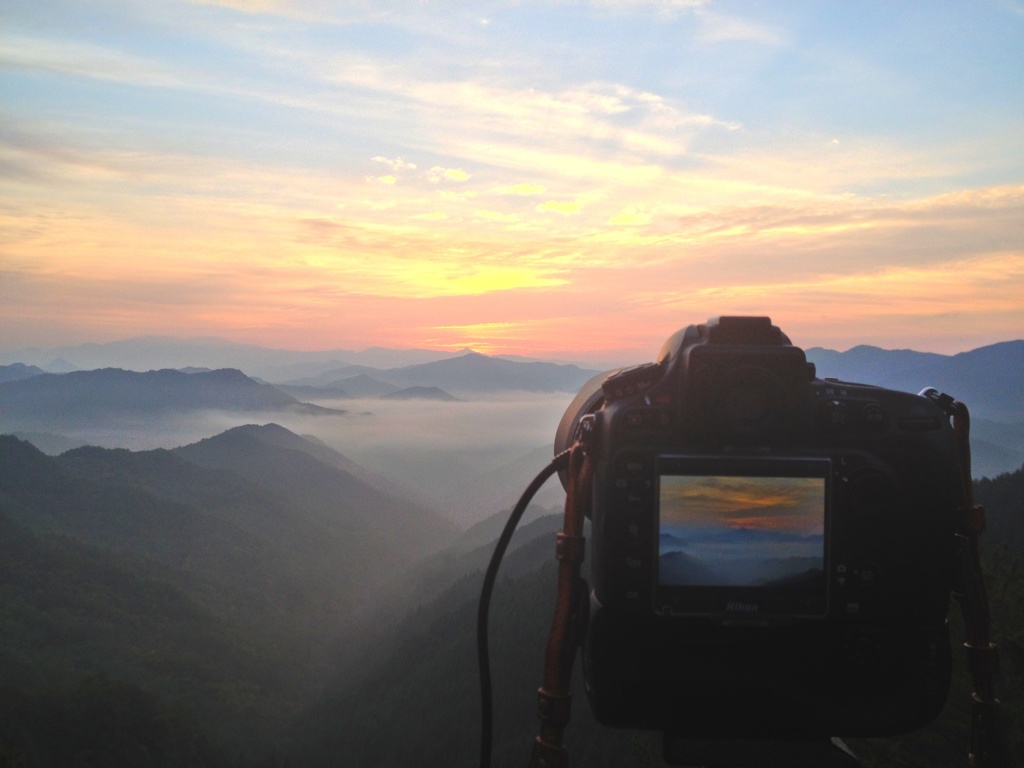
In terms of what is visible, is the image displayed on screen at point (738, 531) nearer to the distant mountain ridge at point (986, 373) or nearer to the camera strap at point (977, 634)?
the camera strap at point (977, 634)

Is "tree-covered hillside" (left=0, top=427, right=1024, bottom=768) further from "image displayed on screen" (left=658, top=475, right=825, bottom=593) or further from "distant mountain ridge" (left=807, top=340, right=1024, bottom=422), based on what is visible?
"distant mountain ridge" (left=807, top=340, right=1024, bottom=422)

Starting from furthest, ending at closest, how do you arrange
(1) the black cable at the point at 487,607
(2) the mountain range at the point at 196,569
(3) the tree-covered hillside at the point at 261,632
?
(2) the mountain range at the point at 196,569
(3) the tree-covered hillside at the point at 261,632
(1) the black cable at the point at 487,607

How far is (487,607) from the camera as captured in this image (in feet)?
6.06

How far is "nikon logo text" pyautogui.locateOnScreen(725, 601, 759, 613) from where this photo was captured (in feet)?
5.86

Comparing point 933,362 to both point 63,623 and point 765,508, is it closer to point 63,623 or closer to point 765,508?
point 63,623

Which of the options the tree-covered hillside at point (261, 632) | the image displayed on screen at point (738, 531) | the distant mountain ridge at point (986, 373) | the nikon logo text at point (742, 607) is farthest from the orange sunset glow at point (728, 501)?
the distant mountain ridge at point (986, 373)

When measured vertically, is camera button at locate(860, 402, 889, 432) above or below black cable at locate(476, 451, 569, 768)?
above

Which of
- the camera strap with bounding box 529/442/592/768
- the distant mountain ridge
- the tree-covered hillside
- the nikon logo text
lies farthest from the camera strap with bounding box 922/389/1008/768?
the distant mountain ridge

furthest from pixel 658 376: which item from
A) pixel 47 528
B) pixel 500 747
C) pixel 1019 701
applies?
pixel 47 528

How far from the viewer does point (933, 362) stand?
130 metres

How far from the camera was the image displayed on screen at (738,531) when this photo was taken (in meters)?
1.77

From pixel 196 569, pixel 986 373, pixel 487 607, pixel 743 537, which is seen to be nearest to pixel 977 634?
pixel 743 537

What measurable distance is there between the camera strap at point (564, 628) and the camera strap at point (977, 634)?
104 centimetres

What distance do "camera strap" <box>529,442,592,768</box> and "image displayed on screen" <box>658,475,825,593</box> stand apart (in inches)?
7.7
